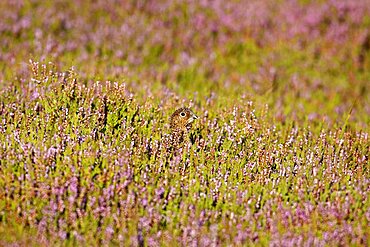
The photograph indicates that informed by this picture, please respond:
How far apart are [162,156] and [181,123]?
554 millimetres

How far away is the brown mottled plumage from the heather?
11 cm

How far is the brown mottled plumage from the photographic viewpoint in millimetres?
5086

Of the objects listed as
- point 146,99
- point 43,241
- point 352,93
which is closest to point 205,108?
point 146,99

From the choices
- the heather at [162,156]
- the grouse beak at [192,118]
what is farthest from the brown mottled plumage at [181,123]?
the heather at [162,156]

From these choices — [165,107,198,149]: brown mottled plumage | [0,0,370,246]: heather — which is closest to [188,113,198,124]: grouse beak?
[165,107,198,149]: brown mottled plumage

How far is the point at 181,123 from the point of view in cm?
519

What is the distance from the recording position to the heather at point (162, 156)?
4.18m

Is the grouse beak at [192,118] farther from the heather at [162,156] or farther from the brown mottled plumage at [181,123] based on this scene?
the heather at [162,156]

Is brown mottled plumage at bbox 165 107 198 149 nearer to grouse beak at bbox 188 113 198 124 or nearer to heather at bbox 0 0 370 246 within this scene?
grouse beak at bbox 188 113 198 124

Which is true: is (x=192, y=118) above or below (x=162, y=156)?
above

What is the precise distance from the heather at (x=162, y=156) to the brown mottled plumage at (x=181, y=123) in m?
0.11

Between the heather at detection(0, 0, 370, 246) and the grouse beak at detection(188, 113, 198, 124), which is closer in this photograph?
the heather at detection(0, 0, 370, 246)

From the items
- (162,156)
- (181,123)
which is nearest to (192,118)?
(181,123)

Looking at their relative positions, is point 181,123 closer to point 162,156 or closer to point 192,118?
point 192,118
